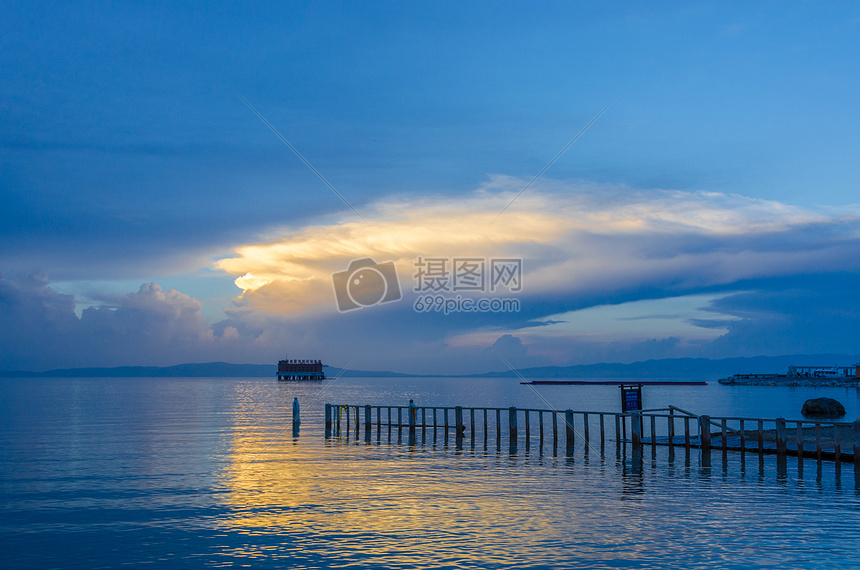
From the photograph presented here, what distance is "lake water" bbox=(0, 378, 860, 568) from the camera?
16.4 m

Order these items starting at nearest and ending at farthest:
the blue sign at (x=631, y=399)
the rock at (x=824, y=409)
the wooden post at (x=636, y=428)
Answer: the wooden post at (x=636, y=428) → the blue sign at (x=631, y=399) → the rock at (x=824, y=409)

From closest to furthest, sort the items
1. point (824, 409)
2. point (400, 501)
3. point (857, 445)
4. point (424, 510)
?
point (424, 510) < point (400, 501) < point (857, 445) < point (824, 409)

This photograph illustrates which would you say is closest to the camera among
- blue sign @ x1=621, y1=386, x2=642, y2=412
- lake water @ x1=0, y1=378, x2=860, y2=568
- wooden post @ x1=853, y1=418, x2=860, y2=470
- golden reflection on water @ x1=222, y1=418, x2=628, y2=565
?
lake water @ x1=0, y1=378, x2=860, y2=568

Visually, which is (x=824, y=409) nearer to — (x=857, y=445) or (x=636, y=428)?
(x=636, y=428)

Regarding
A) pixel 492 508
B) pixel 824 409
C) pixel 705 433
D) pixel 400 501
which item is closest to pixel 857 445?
Answer: pixel 705 433

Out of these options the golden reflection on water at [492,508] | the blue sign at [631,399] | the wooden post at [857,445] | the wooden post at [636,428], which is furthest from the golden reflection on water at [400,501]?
the wooden post at [857,445]

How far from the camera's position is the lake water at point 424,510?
16.4m

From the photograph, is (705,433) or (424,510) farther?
(705,433)

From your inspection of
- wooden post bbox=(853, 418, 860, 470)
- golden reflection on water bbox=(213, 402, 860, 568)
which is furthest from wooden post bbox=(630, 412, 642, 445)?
wooden post bbox=(853, 418, 860, 470)

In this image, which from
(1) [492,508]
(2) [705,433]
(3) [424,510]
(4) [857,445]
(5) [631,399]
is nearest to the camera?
(3) [424,510]

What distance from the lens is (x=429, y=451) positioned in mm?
38969

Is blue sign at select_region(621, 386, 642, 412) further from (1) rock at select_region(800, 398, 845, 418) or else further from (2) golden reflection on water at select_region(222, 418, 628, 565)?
(1) rock at select_region(800, 398, 845, 418)

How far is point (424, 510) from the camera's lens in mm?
21469

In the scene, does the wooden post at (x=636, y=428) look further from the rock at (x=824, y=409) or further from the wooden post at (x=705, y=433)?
the rock at (x=824, y=409)
